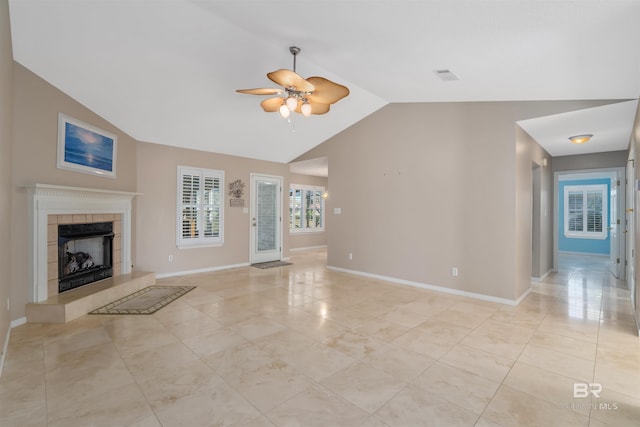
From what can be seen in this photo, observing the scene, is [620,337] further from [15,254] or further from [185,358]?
[15,254]

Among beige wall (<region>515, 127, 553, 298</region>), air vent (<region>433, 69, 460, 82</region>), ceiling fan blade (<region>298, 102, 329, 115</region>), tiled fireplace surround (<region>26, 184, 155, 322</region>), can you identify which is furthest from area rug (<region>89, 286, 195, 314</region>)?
beige wall (<region>515, 127, 553, 298</region>)

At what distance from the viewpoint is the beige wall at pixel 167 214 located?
18.0 ft

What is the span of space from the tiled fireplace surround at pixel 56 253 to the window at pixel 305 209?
17.7 feet

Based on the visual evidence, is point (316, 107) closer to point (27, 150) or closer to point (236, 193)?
point (27, 150)

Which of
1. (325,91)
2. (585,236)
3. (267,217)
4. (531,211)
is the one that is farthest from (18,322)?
(585,236)

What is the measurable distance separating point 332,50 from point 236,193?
166 inches

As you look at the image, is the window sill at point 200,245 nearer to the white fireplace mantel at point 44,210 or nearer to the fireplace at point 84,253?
the fireplace at point 84,253

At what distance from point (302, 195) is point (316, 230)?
1.36 m

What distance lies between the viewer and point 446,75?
354 cm

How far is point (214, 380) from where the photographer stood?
2.35 metres

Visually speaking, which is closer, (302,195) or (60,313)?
(60,313)

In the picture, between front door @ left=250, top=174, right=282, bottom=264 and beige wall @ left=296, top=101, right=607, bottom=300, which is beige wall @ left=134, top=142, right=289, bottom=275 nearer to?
front door @ left=250, top=174, right=282, bottom=264

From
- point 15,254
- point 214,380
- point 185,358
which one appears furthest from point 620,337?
point 15,254

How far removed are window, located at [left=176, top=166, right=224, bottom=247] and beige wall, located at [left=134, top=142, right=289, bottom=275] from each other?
0.39 feet
